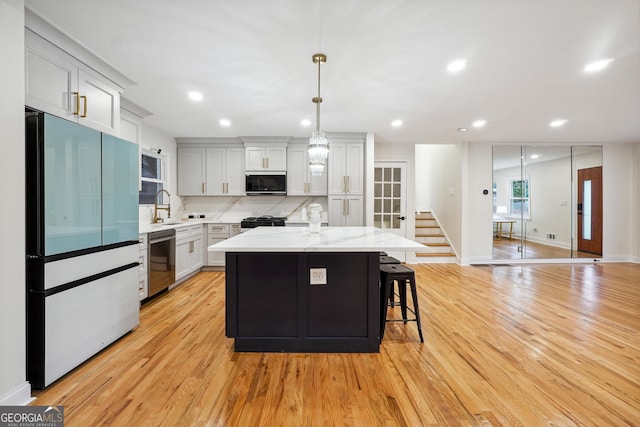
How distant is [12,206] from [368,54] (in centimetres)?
260

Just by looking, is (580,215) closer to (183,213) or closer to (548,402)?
(548,402)

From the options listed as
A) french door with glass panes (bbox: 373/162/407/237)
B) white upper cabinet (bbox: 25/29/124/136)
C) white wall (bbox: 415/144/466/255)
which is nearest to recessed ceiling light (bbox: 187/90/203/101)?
white upper cabinet (bbox: 25/29/124/136)

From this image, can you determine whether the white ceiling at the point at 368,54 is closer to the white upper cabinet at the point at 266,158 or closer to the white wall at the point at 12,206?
the white wall at the point at 12,206

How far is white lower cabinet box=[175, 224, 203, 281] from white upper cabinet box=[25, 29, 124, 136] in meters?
1.92

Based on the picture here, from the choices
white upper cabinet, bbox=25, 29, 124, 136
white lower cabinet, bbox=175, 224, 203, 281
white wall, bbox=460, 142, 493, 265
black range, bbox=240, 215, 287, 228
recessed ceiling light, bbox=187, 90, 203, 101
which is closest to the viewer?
white upper cabinet, bbox=25, 29, 124, 136

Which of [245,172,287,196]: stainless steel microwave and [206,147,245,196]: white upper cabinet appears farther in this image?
[206,147,245,196]: white upper cabinet

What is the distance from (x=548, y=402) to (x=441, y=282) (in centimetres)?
269

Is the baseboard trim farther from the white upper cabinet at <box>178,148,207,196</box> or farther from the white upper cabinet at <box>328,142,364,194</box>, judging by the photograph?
the white upper cabinet at <box>328,142,364,194</box>

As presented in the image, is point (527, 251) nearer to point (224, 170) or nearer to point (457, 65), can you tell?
point (457, 65)

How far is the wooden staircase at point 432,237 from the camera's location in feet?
19.4

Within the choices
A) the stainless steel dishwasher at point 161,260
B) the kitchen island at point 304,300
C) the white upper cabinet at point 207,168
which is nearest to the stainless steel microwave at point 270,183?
the white upper cabinet at point 207,168

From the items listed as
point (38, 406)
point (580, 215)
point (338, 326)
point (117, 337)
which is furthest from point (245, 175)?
point (580, 215)

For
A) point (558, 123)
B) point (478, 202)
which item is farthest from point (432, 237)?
point (558, 123)

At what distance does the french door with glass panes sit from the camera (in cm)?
570
